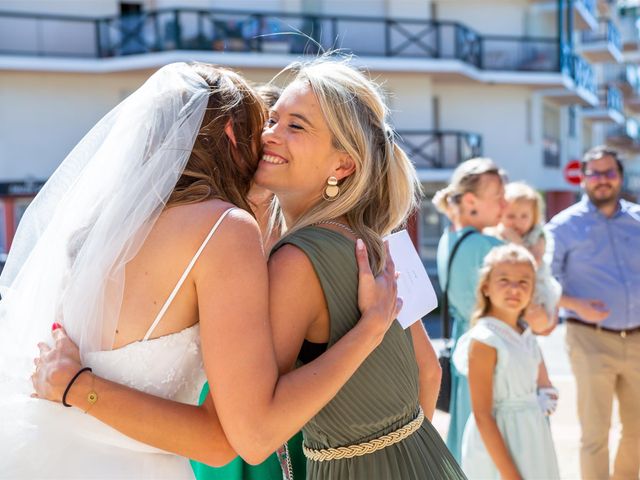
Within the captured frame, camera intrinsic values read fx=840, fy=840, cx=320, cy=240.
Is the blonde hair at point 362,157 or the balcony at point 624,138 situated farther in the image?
the balcony at point 624,138

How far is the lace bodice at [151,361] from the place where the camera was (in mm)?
2193

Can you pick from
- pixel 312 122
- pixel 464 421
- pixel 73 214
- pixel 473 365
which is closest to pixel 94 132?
pixel 73 214

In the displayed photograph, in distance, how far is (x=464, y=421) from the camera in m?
4.88

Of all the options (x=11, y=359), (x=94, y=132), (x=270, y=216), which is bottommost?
(x=11, y=359)

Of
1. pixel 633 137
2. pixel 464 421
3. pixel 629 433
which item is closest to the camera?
pixel 464 421

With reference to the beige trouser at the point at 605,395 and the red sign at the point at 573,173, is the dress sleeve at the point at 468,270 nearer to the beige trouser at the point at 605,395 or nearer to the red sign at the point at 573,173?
the beige trouser at the point at 605,395

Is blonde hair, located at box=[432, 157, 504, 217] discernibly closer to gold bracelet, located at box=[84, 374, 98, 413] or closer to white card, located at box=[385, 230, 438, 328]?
white card, located at box=[385, 230, 438, 328]

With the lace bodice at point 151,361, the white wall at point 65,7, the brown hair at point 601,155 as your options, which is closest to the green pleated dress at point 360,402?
the lace bodice at point 151,361

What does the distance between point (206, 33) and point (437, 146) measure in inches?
287

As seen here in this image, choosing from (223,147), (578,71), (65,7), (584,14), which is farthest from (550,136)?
(223,147)

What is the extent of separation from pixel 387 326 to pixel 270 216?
3.06 ft

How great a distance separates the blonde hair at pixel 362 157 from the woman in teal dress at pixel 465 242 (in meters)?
2.54

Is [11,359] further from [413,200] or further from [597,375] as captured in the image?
[597,375]

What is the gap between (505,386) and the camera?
4.15 meters
